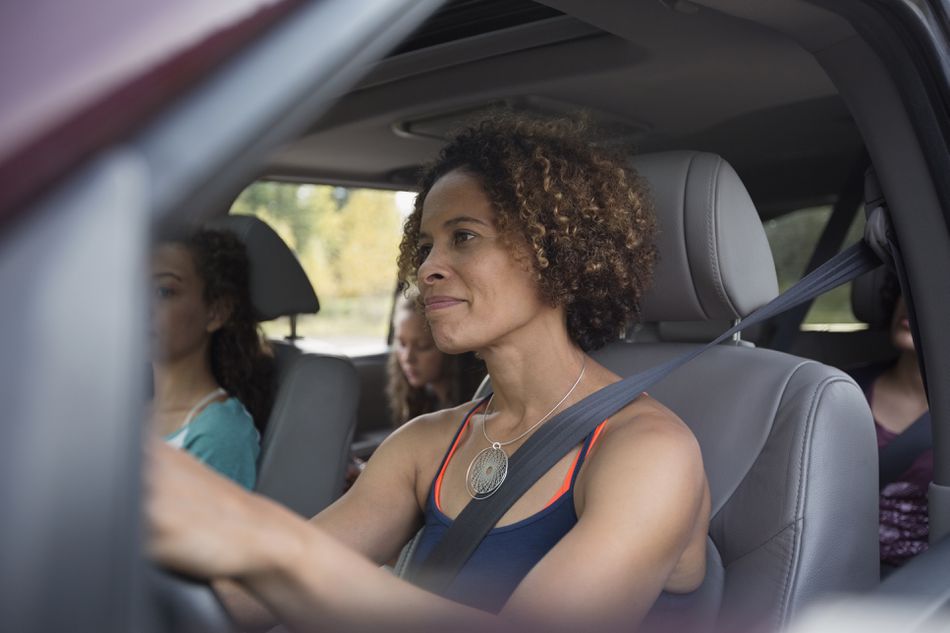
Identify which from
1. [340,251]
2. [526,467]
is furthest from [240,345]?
[340,251]

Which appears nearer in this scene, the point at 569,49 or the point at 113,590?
the point at 113,590

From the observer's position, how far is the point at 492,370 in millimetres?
1699

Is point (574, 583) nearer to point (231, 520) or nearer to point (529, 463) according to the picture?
point (529, 463)

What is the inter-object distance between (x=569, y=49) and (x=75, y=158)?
1.67 metres

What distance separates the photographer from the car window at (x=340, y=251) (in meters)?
3.01

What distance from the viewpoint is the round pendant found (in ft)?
5.13

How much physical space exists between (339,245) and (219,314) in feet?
8.51

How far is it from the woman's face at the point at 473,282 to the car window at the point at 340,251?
460 mm

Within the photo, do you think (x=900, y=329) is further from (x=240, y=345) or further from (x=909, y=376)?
(x=240, y=345)

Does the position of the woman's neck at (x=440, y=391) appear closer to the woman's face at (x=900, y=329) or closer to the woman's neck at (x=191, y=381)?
the woman's neck at (x=191, y=381)

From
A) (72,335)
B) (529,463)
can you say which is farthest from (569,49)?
(72,335)

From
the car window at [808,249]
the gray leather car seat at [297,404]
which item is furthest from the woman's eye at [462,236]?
the car window at [808,249]

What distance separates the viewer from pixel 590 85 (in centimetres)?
231

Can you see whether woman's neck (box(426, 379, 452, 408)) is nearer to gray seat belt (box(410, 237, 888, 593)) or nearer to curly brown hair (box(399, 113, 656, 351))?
curly brown hair (box(399, 113, 656, 351))
